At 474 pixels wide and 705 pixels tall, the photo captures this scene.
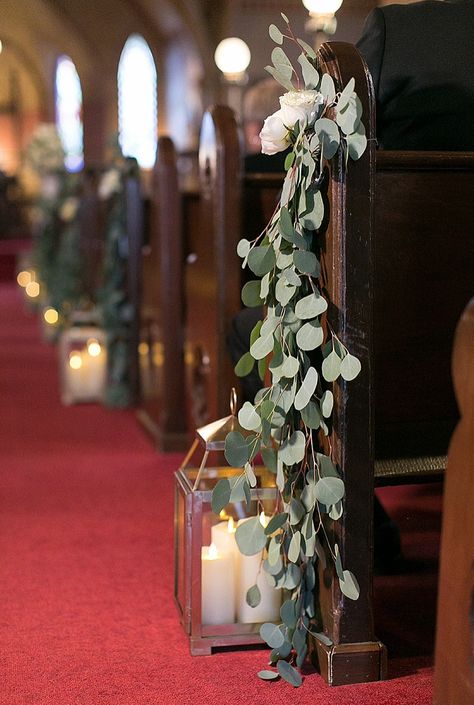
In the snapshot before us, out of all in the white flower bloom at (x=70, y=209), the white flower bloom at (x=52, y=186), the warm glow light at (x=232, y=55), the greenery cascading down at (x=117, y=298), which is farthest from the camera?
the white flower bloom at (x=52, y=186)

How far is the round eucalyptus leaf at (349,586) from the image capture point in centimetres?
180

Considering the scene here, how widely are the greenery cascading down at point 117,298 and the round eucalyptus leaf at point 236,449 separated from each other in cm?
288

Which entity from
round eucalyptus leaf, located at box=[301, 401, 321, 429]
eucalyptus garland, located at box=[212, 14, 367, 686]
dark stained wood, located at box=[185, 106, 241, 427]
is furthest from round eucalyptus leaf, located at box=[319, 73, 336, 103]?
dark stained wood, located at box=[185, 106, 241, 427]

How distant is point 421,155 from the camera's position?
6.29 feet

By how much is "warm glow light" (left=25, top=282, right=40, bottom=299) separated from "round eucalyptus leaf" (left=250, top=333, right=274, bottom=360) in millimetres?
7641

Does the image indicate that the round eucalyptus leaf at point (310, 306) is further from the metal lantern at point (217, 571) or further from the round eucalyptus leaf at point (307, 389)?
the metal lantern at point (217, 571)

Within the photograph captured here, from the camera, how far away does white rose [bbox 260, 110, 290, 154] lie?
1817 mm

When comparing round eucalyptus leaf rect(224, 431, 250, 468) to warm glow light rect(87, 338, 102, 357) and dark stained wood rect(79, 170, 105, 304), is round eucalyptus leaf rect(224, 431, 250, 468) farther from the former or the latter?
dark stained wood rect(79, 170, 105, 304)

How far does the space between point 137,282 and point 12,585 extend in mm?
2478

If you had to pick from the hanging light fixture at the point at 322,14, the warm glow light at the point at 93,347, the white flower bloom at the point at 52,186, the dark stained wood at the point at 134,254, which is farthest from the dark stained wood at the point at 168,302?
the white flower bloom at the point at 52,186

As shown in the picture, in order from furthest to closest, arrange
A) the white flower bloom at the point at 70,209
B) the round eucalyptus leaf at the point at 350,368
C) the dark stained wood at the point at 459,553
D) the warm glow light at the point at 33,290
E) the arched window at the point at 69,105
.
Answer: the arched window at the point at 69,105
the warm glow light at the point at 33,290
the white flower bloom at the point at 70,209
the round eucalyptus leaf at the point at 350,368
the dark stained wood at the point at 459,553

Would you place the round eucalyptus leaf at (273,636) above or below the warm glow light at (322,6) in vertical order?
below

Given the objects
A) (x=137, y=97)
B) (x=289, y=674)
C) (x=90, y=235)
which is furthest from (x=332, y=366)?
(x=137, y=97)

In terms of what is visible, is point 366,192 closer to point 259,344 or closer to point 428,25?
point 259,344
